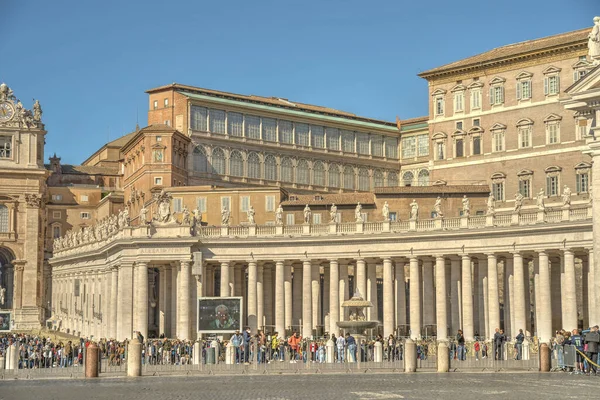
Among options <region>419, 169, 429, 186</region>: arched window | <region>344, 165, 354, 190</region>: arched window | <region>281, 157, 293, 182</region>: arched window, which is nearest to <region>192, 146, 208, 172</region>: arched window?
<region>281, 157, 293, 182</region>: arched window

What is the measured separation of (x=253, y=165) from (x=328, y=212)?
3091cm

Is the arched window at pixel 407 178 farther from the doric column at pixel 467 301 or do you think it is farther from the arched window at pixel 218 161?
the doric column at pixel 467 301

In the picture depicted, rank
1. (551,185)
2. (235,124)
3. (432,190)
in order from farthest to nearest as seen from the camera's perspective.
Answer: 1. (235,124)
2. (551,185)
3. (432,190)

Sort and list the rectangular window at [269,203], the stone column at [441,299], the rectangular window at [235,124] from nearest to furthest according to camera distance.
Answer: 1. the stone column at [441,299]
2. the rectangular window at [269,203]
3. the rectangular window at [235,124]

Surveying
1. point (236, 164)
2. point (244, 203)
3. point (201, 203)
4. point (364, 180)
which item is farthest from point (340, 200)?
point (364, 180)

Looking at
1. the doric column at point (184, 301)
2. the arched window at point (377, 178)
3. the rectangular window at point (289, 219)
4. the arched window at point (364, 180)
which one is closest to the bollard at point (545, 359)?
the doric column at point (184, 301)

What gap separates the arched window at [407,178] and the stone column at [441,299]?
56931 mm

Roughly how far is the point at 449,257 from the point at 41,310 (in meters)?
58.5

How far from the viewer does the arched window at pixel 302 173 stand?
135000mm

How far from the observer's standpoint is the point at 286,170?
134125mm

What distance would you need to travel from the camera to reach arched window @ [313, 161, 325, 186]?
447ft

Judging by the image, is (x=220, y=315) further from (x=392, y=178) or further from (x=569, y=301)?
(x=392, y=178)

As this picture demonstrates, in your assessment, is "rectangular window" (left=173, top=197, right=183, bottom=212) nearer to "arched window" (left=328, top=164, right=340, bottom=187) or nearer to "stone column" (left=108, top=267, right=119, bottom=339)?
"stone column" (left=108, top=267, right=119, bottom=339)

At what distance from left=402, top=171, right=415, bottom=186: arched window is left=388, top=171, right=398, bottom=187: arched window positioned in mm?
1060
